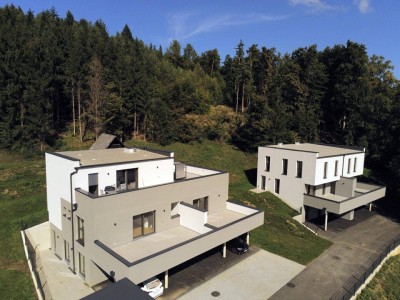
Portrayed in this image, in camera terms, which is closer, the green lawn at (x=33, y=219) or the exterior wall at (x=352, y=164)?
the green lawn at (x=33, y=219)

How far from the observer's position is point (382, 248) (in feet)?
83.5

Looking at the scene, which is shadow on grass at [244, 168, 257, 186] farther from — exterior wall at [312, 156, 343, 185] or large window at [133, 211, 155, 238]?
large window at [133, 211, 155, 238]

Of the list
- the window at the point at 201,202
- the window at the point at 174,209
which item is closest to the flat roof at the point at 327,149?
the window at the point at 201,202

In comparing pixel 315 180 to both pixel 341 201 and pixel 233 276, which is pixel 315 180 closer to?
pixel 341 201

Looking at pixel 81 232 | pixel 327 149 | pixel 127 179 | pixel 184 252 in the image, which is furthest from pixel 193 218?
pixel 327 149

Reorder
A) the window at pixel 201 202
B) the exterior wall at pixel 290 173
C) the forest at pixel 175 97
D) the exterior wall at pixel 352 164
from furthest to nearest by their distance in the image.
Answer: the forest at pixel 175 97, the exterior wall at pixel 352 164, the exterior wall at pixel 290 173, the window at pixel 201 202

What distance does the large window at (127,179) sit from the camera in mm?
18156

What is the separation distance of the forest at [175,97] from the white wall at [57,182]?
22595 mm

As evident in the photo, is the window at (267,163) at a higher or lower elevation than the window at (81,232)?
higher

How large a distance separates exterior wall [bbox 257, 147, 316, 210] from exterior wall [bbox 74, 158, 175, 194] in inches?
659

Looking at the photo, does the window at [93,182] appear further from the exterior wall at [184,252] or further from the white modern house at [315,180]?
the white modern house at [315,180]

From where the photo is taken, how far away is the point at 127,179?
728 inches

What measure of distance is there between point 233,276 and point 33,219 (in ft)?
54.3

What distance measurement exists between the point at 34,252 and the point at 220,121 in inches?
1711
